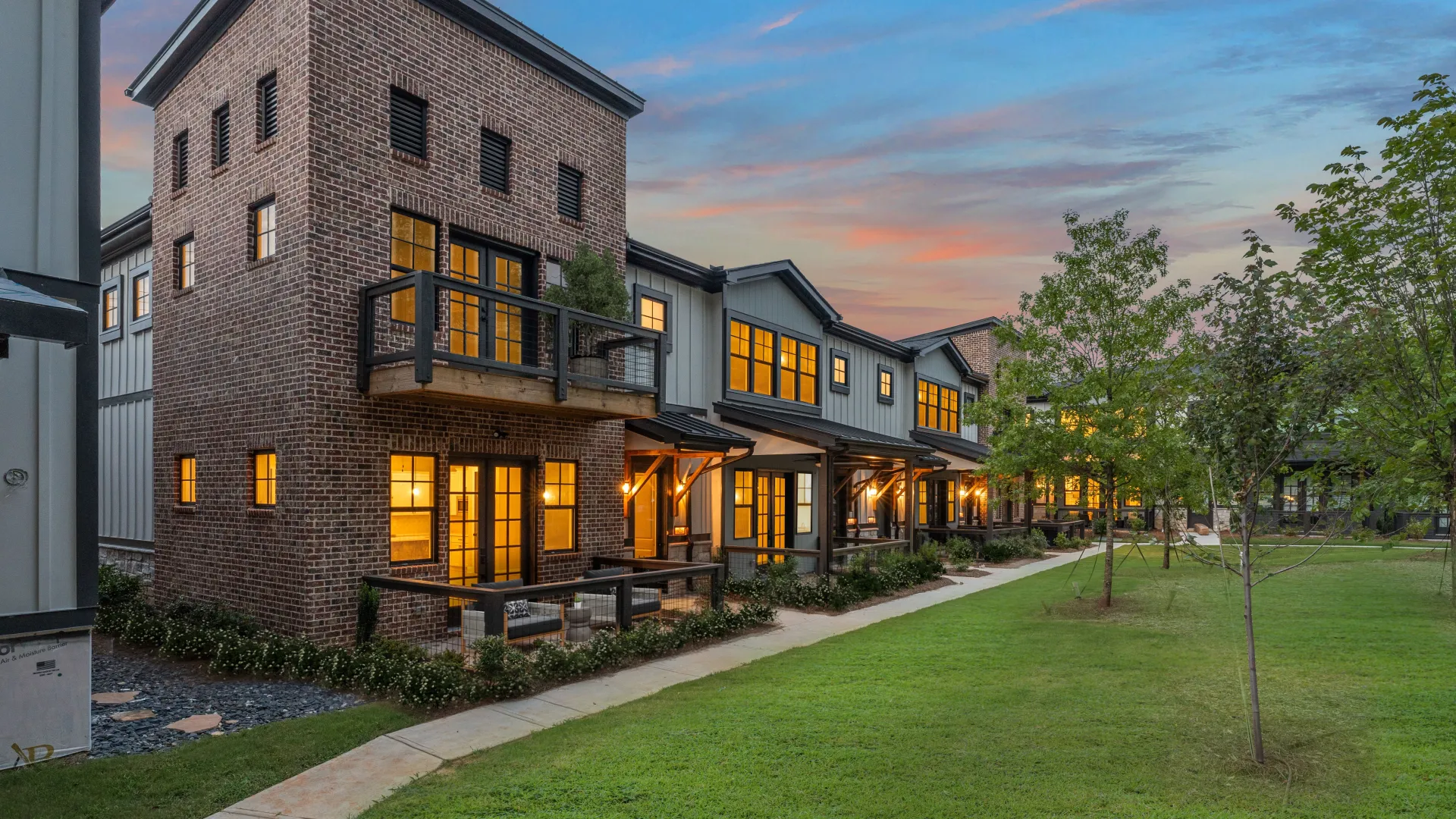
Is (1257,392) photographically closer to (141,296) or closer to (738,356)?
(738,356)

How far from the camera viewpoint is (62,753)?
6703 mm

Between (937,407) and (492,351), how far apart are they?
2047 cm

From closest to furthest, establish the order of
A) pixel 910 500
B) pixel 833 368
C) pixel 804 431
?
pixel 804 431, pixel 910 500, pixel 833 368

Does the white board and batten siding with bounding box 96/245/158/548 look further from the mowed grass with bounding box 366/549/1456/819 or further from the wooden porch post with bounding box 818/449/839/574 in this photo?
the wooden porch post with bounding box 818/449/839/574

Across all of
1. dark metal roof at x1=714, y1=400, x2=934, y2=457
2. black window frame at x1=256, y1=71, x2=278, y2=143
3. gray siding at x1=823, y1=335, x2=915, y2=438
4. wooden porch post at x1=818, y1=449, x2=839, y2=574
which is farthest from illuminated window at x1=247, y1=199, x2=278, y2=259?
gray siding at x1=823, y1=335, x2=915, y2=438

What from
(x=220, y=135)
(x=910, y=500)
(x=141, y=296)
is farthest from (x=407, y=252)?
(x=910, y=500)

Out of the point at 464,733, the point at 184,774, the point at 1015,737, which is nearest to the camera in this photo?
the point at 184,774

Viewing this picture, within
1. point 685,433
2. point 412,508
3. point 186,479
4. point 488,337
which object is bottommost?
point 412,508

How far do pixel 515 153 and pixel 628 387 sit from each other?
4.08 meters

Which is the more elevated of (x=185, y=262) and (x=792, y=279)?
(x=792, y=279)

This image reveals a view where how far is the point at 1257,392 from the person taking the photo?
6660 mm

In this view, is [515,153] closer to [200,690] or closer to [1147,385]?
[200,690]

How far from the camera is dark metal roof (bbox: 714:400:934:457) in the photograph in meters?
16.1

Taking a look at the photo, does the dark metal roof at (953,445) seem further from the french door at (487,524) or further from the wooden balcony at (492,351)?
the french door at (487,524)
